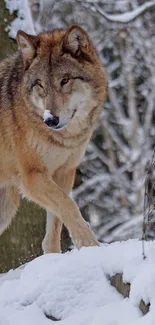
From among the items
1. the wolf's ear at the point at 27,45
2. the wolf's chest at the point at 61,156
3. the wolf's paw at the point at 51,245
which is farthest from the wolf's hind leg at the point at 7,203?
the wolf's ear at the point at 27,45

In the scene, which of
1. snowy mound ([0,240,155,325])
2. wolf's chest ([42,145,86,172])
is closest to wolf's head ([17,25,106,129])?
wolf's chest ([42,145,86,172])

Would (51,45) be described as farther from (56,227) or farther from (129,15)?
Answer: (129,15)

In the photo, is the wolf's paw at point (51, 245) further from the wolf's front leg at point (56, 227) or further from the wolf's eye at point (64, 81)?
the wolf's eye at point (64, 81)

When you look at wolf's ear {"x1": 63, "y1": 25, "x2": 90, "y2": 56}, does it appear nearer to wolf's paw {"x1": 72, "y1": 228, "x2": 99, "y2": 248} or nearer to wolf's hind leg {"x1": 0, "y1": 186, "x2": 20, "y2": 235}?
wolf's paw {"x1": 72, "y1": 228, "x2": 99, "y2": 248}

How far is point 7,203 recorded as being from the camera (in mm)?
7723

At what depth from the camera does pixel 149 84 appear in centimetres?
1440

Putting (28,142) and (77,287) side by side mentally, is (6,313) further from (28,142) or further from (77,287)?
(28,142)

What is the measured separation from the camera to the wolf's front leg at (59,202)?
6.45m

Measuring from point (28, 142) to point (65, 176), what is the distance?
2.07ft

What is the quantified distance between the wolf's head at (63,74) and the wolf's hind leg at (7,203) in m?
1.26

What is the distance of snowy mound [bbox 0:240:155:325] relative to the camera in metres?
4.19

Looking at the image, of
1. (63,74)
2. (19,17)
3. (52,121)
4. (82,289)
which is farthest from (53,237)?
(19,17)

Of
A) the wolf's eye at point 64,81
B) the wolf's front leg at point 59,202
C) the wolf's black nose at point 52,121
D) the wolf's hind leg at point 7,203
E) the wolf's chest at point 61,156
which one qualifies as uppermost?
the wolf's eye at point 64,81

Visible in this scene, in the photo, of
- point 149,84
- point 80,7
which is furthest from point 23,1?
point 149,84
